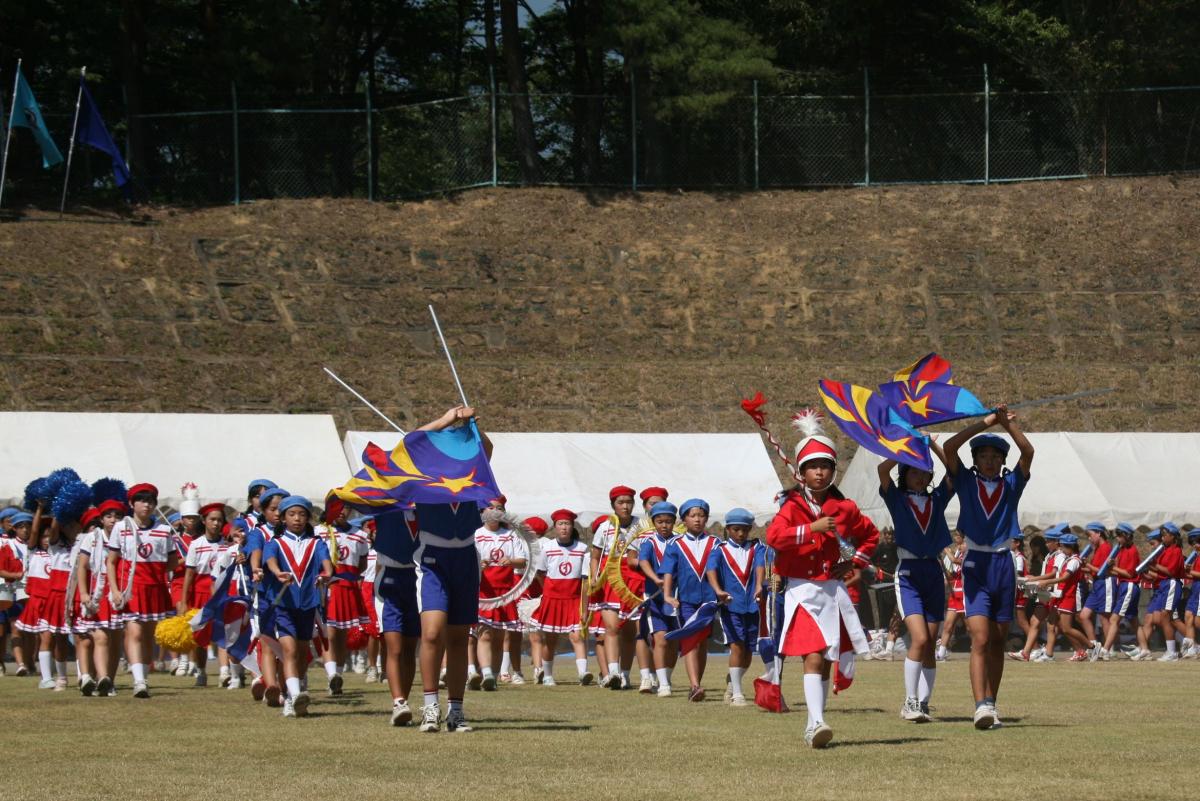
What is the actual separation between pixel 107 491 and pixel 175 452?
7.81 meters

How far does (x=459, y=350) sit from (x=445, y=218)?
20.3 feet

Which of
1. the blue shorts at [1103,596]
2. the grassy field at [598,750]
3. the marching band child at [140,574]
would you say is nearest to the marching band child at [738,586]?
the grassy field at [598,750]

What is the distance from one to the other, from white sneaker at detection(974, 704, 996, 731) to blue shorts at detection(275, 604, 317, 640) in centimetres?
550

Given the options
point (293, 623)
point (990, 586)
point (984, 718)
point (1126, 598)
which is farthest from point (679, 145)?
point (984, 718)

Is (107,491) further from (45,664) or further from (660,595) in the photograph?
(660,595)

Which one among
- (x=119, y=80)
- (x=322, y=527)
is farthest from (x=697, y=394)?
(x=119, y=80)

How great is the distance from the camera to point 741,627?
15.6 m

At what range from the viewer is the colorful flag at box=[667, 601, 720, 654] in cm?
1595

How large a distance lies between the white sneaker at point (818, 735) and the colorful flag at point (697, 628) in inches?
208

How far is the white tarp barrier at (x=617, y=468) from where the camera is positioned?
26438mm

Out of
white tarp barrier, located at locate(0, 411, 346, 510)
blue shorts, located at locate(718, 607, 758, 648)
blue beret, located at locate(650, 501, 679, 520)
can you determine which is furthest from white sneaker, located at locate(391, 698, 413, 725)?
white tarp barrier, located at locate(0, 411, 346, 510)

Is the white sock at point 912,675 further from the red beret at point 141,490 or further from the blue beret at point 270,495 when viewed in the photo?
the red beret at point 141,490

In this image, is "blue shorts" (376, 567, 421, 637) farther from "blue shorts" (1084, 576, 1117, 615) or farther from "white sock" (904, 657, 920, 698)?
"blue shorts" (1084, 576, 1117, 615)

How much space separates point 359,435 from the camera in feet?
88.7
